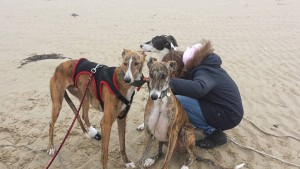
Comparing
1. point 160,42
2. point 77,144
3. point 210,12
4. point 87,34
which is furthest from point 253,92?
point 210,12

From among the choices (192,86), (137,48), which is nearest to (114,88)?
(192,86)

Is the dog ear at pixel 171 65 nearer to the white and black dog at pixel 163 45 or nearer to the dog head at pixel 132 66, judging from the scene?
the dog head at pixel 132 66

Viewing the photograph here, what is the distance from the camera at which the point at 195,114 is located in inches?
167

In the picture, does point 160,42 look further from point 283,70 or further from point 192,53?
point 283,70

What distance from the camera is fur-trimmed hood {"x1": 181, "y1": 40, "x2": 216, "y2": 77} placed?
152 inches

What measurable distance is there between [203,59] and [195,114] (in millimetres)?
771

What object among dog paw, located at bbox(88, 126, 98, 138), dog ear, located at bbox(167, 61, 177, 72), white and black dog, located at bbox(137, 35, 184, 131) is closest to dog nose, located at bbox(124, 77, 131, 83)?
dog ear, located at bbox(167, 61, 177, 72)

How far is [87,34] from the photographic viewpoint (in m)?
10.0

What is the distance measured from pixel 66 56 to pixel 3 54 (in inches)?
63.7

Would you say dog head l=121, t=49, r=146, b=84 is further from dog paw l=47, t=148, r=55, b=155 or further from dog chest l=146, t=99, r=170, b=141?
dog paw l=47, t=148, r=55, b=155

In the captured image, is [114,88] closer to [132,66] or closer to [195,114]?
[132,66]

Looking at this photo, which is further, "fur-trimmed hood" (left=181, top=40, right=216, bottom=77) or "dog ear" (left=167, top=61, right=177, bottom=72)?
"fur-trimmed hood" (left=181, top=40, right=216, bottom=77)

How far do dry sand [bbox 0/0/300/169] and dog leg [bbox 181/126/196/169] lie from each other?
127 mm

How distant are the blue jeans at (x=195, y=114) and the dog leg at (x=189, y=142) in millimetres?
378
